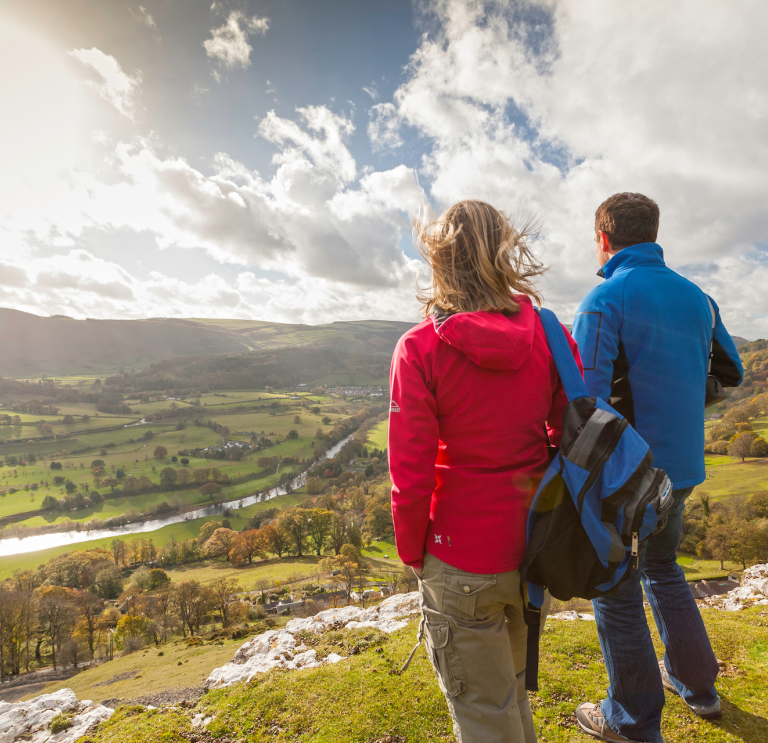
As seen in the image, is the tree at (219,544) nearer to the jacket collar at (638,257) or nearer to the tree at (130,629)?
the tree at (130,629)

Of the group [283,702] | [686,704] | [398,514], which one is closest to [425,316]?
[398,514]

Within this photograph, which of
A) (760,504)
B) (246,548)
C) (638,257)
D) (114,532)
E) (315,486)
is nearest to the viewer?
(638,257)

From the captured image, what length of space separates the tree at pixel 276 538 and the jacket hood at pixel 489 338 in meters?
62.3

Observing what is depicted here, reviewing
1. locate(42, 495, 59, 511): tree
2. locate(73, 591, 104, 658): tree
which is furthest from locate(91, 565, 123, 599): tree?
locate(42, 495, 59, 511): tree

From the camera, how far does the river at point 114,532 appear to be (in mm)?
71750

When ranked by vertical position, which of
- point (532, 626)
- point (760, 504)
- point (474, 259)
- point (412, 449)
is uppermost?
point (474, 259)

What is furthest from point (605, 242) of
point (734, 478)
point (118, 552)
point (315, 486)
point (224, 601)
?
point (315, 486)

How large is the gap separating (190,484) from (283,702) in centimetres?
9939

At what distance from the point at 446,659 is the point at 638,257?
306cm

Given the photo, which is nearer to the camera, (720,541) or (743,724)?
(743,724)

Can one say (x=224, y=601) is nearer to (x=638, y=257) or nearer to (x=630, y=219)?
(x=638, y=257)

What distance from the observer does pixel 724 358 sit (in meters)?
3.05

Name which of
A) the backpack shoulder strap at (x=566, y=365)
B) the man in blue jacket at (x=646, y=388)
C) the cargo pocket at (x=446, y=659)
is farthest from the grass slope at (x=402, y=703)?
the backpack shoulder strap at (x=566, y=365)

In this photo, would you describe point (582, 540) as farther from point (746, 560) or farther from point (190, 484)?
point (190, 484)
